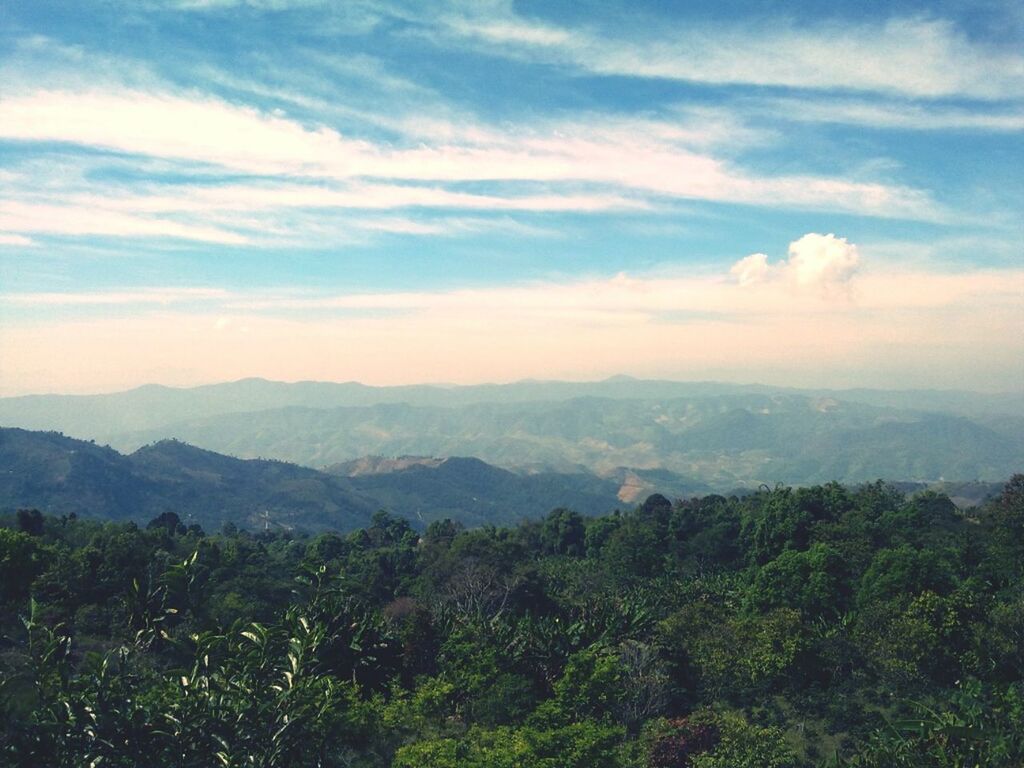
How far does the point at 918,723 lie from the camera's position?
28.4 meters

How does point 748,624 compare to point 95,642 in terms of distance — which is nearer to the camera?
point 95,642

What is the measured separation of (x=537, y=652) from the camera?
43.2 metres

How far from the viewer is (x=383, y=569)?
80125mm

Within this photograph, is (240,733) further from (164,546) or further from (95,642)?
(164,546)

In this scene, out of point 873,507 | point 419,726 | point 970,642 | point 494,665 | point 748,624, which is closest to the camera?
point 419,726

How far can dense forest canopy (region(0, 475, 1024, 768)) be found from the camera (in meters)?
24.4

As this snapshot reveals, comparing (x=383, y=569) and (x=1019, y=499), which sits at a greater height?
(x=1019, y=499)

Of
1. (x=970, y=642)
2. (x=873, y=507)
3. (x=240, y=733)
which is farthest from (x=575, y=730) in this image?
(x=873, y=507)

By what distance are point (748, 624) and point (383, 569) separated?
44475mm

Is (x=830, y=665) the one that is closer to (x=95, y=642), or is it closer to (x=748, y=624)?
(x=748, y=624)

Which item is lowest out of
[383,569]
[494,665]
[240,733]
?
[383,569]

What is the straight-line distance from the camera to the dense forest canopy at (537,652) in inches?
960

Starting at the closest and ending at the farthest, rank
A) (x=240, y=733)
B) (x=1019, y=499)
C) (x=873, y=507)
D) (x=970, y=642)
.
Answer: (x=240, y=733), (x=970, y=642), (x=1019, y=499), (x=873, y=507)

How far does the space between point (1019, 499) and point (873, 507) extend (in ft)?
43.9
